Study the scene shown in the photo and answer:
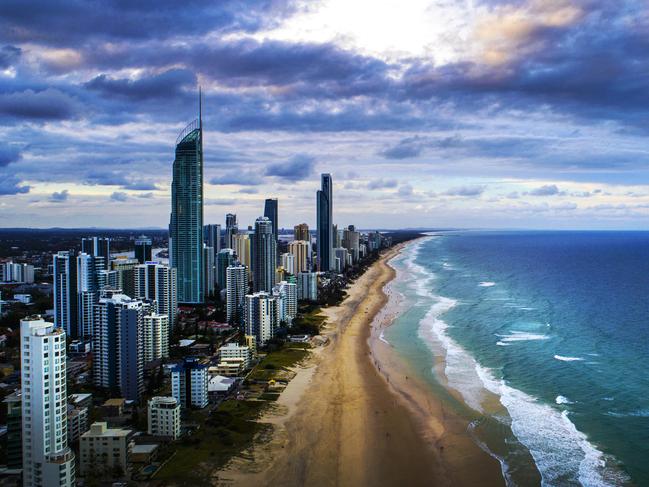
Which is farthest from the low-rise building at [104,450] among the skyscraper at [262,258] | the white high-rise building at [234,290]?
the skyscraper at [262,258]

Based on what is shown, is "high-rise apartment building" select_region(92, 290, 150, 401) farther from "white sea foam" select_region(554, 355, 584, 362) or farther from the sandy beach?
"white sea foam" select_region(554, 355, 584, 362)

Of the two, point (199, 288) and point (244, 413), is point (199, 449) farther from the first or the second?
point (199, 288)

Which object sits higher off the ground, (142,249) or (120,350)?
(142,249)

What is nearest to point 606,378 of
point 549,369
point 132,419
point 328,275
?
point 549,369

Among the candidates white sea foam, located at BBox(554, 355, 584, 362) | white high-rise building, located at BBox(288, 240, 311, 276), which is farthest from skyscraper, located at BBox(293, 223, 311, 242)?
white sea foam, located at BBox(554, 355, 584, 362)

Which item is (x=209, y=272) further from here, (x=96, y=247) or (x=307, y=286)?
(x=96, y=247)

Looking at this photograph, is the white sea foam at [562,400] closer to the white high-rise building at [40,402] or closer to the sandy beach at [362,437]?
the sandy beach at [362,437]

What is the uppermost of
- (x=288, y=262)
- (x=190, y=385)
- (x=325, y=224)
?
(x=325, y=224)

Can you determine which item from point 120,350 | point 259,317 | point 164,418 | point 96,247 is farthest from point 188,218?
point 164,418
